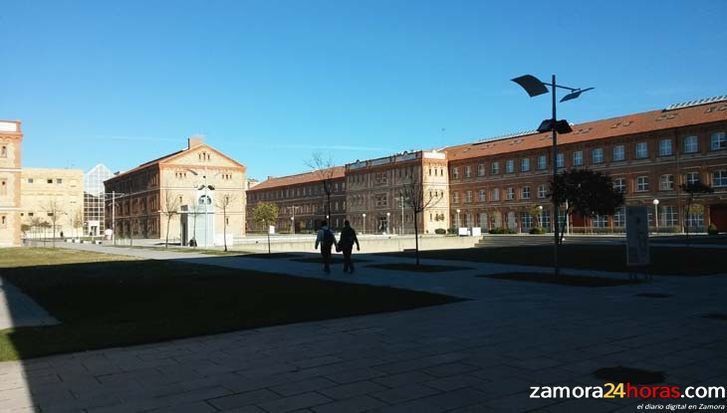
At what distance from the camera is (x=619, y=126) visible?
63.3m

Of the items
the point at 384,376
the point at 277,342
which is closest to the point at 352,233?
the point at 277,342

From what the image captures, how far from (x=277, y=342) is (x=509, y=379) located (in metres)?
3.32

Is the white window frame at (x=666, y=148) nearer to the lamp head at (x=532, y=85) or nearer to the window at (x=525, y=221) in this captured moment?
the window at (x=525, y=221)

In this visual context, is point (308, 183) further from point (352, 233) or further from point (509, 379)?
point (509, 379)

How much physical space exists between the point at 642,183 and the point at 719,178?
765 centimetres

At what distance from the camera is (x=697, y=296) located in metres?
11.4

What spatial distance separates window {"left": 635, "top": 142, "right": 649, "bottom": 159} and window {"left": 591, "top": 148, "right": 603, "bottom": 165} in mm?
4062

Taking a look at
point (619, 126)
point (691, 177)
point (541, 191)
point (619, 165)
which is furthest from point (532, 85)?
point (541, 191)

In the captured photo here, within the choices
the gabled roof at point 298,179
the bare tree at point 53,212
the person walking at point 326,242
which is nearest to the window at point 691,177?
the person walking at point 326,242

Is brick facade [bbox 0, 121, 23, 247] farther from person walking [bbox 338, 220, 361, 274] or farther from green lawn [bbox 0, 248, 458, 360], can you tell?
person walking [bbox 338, 220, 361, 274]

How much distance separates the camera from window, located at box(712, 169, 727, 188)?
52.1m

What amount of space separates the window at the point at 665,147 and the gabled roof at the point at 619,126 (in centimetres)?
140

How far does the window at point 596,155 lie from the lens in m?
63.0

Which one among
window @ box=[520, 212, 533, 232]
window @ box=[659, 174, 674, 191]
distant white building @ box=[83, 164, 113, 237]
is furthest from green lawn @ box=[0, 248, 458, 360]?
distant white building @ box=[83, 164, 113, 237]
